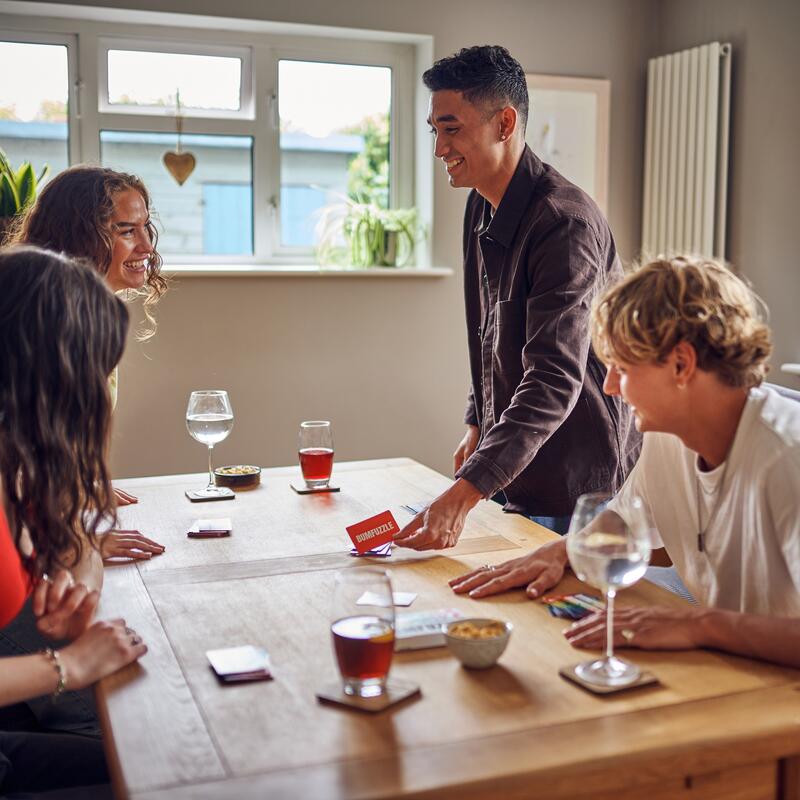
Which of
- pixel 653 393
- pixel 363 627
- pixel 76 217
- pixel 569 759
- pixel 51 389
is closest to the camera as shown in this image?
pixel 569 759

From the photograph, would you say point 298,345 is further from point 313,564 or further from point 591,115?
point 313,564

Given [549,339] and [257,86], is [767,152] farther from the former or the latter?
[549,339]

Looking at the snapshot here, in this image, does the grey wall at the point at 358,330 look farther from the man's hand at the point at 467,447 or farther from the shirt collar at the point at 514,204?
the shirt collar at the point at 514,204

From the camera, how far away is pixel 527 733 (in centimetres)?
104

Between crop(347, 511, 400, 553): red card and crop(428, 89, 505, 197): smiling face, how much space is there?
3.16 feet

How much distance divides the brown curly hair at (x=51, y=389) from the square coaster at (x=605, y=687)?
0.69 meters

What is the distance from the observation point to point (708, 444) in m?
1.48

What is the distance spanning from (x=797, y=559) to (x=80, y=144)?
3351 millimetres

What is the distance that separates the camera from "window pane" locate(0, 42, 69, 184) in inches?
150

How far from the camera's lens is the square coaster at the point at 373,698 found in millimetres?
1097

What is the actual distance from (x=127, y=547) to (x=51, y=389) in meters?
0.49

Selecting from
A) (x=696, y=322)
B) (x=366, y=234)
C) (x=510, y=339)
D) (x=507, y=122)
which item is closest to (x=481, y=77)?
(x=507, y=122)

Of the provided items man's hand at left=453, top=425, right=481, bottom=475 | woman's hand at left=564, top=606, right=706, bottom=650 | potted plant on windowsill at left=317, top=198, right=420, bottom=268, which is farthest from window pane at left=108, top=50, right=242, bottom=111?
woman's hand at left=564, top=606, right=706, bottom=650

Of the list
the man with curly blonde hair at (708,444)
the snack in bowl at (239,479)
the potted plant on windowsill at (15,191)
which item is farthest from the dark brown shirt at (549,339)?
the potted plant on windowsill at (15,191)
